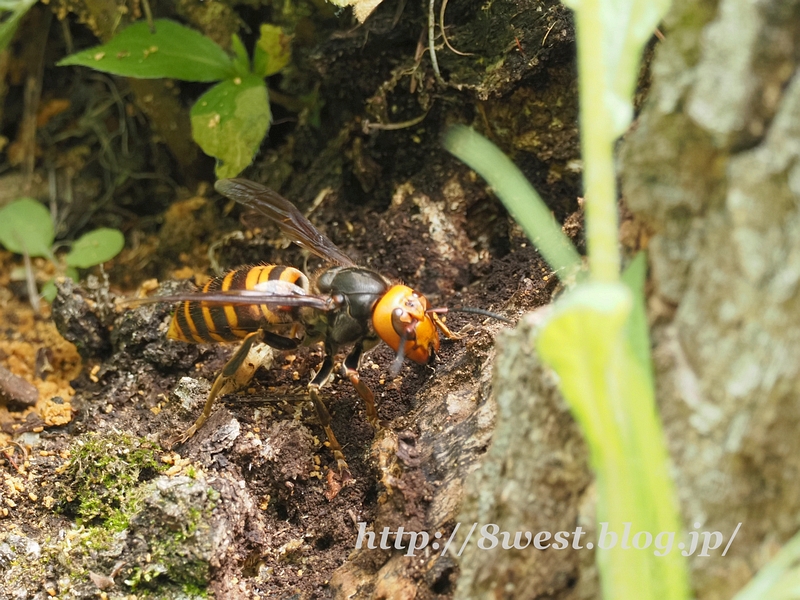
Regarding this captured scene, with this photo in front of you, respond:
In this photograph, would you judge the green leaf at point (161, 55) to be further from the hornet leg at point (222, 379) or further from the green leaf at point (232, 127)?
the hornet leg at point (222, 379)

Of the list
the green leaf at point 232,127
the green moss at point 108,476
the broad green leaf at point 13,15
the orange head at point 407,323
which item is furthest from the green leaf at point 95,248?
the orange head at point 407,323

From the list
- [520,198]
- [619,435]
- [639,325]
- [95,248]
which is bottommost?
[619,435]

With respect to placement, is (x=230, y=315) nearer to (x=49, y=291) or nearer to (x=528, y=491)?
(x=49, y=291)

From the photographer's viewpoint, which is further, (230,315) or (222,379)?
(230,315)

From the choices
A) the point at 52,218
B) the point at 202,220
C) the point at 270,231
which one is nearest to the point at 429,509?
the point at 270,231

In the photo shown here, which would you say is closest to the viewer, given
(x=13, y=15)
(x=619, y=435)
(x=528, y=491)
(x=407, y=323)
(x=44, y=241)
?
(x=619, y=435)

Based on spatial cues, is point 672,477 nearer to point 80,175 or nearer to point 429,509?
point 429,509

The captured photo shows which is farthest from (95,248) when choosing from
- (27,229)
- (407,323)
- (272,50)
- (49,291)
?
(407,323)

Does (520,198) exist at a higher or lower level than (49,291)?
lower

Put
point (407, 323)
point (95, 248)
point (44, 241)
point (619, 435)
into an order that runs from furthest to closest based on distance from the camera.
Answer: point (44, 241) < point (95, 248) < point (407, 323) < point (619, 435)
